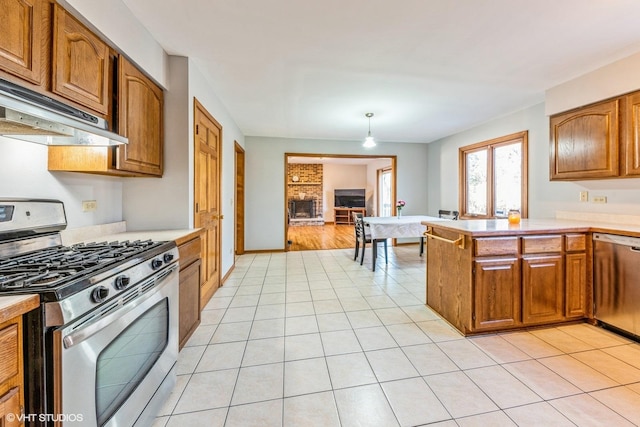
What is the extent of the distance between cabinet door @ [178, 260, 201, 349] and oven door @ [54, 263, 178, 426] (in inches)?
11.8

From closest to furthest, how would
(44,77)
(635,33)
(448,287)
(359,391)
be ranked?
(44,77) → (359,391) → (635,33) → (448,287)

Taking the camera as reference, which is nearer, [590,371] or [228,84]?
[590,371]

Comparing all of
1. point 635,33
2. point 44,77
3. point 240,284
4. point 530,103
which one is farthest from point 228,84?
point 530,103

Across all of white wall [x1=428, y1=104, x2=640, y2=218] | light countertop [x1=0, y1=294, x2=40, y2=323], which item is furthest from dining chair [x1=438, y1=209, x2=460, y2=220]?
light countertop [x1=0, y1=294, x2=40, y2=323]

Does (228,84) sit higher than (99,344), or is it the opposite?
(228,84)

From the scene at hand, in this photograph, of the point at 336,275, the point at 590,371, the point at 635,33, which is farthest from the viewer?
the point at 336,275

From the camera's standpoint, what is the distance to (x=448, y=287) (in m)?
2.48

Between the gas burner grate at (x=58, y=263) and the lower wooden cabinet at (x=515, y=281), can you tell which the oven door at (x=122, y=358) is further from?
the lower wooden cabinet at (x=515, y=281)

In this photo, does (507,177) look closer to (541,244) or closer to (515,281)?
(541,244)

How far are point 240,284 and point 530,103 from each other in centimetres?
451

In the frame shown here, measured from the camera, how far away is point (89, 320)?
0.99 meters

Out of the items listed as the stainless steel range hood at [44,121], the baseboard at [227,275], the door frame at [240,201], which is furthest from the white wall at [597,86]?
the door frame at [240,201]

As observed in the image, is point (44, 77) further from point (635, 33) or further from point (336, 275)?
point (635, 33)

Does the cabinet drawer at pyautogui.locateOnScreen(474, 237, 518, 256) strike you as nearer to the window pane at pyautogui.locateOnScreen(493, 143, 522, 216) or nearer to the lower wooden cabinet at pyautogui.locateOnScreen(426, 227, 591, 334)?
the lower wooden cabinet at pyautogui.locateOnScreen(426, 227, 591, 334)
